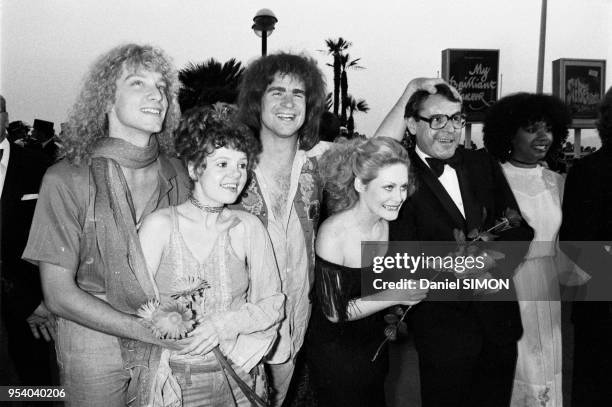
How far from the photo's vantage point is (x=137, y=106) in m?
2.02

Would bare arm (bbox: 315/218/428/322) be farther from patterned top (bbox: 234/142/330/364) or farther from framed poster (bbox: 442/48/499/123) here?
framed poster (bbox: 442/48/499/123)

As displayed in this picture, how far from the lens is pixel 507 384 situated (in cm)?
290

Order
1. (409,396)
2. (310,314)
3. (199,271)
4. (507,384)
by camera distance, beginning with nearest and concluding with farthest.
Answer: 1. (199,271)
2. (310,314)
3. (507,384)
4. (409,396)

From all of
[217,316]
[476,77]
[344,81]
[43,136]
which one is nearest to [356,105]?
[344,81]

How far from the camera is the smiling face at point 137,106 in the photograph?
2.02 m

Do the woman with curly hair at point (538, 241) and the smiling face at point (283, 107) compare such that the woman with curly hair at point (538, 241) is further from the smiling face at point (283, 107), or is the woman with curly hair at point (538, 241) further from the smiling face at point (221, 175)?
the smiling face at point (221, 175)

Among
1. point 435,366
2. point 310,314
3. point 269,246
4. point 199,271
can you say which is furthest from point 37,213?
point 435,366

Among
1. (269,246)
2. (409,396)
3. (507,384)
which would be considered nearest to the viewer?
(269,246)

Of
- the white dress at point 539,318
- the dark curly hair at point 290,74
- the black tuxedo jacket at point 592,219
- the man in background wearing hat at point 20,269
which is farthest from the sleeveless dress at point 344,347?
the man in background wearing hat at point 20,269

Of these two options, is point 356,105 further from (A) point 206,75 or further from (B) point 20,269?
(B) point 20,269

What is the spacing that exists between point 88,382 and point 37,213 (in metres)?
0.69

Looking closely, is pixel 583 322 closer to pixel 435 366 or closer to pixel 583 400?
pixel 583 400

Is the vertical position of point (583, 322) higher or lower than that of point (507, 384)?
higher

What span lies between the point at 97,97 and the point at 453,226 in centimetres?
172
